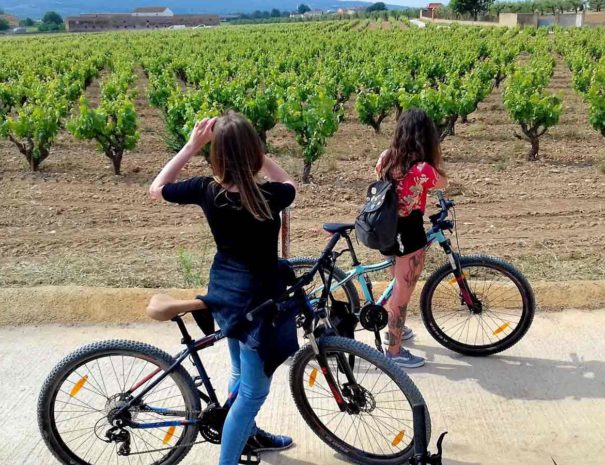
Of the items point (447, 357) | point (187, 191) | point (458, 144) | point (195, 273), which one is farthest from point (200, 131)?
point (458, 144)

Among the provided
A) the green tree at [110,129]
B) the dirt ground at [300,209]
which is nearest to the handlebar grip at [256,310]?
the dirt ground at [300,209]

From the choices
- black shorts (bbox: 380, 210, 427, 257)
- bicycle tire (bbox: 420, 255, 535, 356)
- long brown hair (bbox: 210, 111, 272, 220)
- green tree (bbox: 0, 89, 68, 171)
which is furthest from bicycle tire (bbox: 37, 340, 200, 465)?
green tree (bbox: 0, 89, 68, 171)

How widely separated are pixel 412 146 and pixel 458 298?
139cm

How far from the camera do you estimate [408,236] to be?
3.98m

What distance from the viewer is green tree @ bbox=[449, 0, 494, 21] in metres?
89.2

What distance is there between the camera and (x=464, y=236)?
8.27 meters

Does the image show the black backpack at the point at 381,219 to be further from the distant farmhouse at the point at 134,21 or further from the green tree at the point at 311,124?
the distant farmhouse at the point at 134,21

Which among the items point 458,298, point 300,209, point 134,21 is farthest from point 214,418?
point 134,21

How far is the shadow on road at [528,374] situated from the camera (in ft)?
12.9

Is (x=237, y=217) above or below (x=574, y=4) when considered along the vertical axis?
above

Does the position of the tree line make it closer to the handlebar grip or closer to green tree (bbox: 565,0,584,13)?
green tree (bbox: 565,0,584,13)

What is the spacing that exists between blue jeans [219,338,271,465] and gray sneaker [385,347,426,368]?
142 cm

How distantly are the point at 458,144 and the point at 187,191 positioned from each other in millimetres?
12108

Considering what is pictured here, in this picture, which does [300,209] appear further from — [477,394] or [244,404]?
[244,404]
